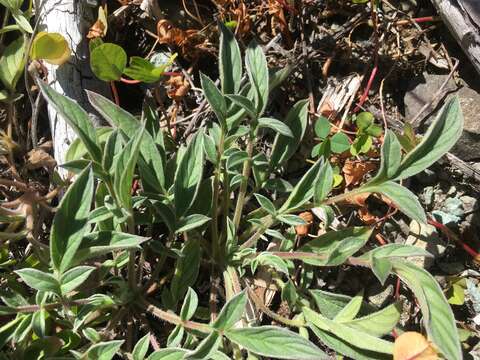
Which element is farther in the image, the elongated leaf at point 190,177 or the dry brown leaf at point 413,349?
the elongated leaf at point 190,177

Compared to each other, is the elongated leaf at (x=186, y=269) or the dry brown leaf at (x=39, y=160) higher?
the dry brown leaf at (x=39, y=160)

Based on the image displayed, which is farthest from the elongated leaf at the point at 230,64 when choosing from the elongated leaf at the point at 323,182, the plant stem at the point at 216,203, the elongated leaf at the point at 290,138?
the elongated leaf at the point at 323,182

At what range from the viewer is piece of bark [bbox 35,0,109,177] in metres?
2.12

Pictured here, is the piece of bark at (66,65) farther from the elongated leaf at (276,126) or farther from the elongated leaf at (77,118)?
the elongated leaf at (276,126)

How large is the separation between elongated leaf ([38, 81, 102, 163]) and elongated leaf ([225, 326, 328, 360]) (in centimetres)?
61

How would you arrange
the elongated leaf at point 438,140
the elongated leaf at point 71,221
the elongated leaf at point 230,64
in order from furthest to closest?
1. the elongated leaf at point 230,64
2. the elongated leaf at point 438,140
3. the elongated leaf at point 71,221

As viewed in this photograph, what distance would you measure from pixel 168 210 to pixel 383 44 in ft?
3.45

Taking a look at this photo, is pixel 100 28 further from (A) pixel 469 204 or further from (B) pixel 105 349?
(A) pixel 469 204

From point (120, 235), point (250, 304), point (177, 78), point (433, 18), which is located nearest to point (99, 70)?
point (177, 78)

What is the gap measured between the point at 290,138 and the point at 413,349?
2.58 feet

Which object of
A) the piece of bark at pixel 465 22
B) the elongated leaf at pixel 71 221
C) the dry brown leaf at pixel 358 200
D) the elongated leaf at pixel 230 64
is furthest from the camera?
the dry brown leaf at pixel 358 200

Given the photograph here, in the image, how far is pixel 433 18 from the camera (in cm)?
222

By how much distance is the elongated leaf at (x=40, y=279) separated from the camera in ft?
4.89

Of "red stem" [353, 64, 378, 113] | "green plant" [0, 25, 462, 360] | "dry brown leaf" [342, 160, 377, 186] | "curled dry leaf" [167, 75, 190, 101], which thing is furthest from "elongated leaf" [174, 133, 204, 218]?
"red stem" [353, 64, 378, 113]
